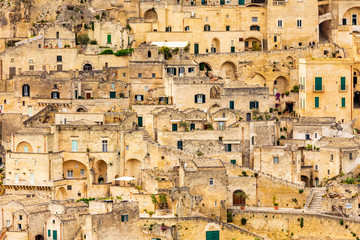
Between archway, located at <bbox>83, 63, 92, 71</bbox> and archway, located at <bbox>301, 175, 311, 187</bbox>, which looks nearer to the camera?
archway, located at <bbox>301, 175, 311, 187</bbox>

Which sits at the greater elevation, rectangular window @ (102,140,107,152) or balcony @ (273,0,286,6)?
balcony @ (273,0,286,6)

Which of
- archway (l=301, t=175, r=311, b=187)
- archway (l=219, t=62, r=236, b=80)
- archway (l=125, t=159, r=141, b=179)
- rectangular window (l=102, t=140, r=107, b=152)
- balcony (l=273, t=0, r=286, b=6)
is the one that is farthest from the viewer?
balcony (l=273, t=0, r=286, b=6)

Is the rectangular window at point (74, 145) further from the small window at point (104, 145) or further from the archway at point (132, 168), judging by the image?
the archway at point (132, 168)

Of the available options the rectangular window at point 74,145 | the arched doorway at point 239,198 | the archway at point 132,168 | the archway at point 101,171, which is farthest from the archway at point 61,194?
the arched doorway at point 239,198

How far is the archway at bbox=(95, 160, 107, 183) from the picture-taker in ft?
264

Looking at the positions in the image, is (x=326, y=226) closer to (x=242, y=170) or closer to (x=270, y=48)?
(x=242, y=170)

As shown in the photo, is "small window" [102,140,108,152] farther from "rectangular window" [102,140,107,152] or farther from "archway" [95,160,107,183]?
"archway" [95,160,107,183]

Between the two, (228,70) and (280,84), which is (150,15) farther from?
(280,84)

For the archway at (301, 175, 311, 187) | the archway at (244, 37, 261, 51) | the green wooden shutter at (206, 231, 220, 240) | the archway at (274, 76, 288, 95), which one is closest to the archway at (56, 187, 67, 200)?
the green wooden shutter at (206, 231, 220, 240)

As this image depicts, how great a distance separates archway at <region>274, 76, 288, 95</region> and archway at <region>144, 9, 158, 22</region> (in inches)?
426

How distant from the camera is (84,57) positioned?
91.3 m

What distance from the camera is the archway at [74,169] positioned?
8006 cm

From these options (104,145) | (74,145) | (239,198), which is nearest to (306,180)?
(239,198)

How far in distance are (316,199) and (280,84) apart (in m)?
17.7
